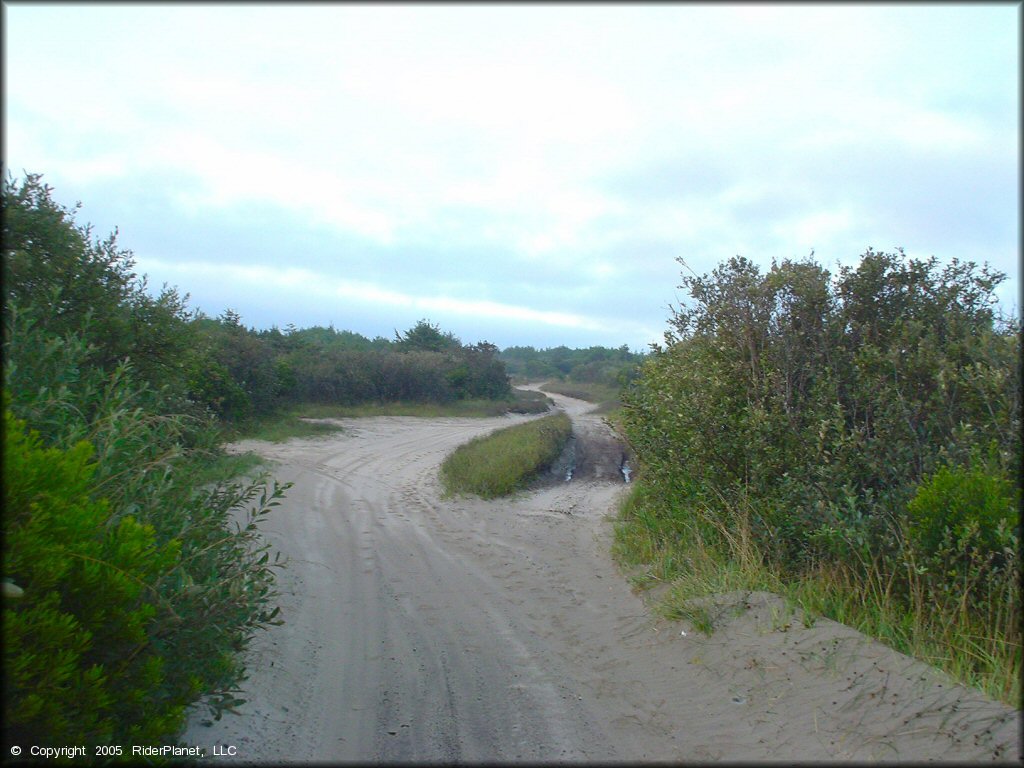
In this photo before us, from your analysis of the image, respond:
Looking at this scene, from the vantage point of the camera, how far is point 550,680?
5109 millimetres

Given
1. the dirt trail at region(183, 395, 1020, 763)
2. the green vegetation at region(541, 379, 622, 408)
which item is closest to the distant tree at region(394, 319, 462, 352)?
the green vegetation at region(541, 379, 622, 408)

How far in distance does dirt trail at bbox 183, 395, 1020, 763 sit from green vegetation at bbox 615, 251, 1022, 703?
450 mm

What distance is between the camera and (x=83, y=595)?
300cm

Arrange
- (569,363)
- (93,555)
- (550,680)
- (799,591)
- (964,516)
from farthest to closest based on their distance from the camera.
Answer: (569,363) → (799,591) → (550,680) → (964,516) → (93,555)

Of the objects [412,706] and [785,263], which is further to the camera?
[785,263]

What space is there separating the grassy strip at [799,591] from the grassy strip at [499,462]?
460cm

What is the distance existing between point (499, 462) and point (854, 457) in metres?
9.21

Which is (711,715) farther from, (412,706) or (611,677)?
(412,706)

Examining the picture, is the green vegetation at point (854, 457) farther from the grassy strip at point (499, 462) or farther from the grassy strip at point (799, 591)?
the grassy strip at point (499, 462)

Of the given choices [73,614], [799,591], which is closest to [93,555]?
[73,614]

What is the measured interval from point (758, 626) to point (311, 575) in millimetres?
4528

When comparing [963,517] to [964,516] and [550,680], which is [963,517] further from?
[550,680]

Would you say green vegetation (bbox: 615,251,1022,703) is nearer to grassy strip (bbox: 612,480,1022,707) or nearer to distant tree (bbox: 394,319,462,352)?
grassy strip (bbox: 612,480,1022,707)

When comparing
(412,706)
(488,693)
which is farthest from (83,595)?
(488,693)
